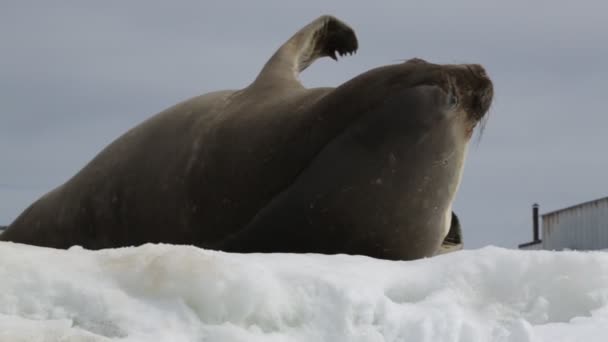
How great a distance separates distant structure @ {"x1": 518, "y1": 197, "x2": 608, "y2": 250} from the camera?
898 inches

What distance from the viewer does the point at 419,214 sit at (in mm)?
3998

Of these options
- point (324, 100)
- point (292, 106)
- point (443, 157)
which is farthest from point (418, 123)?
point (292, 106)

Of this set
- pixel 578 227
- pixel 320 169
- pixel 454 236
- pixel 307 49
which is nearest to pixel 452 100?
pixel 320 169

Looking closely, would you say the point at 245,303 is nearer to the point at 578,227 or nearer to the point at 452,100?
the point at 452,100

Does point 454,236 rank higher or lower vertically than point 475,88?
lower

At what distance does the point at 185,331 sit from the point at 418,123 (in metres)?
1.91

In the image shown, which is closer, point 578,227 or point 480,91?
point 480,91

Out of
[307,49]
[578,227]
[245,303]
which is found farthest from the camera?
[578,227]

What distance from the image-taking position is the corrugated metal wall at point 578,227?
22.8 m

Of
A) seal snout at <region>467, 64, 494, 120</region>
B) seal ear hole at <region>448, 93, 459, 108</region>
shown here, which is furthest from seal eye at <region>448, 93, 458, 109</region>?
seal snout at <region>467, 64, 494, 120</region>

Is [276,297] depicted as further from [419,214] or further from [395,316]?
[419,214]

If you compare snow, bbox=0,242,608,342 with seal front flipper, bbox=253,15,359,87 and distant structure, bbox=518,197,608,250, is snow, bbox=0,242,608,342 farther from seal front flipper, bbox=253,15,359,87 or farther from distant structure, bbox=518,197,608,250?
distant structure, bbox=518,197,608,250

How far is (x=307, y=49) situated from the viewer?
6.58 meters

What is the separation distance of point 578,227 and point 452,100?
21143mm
